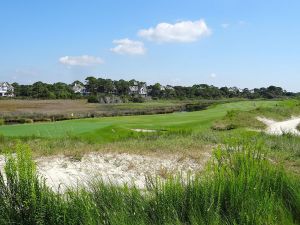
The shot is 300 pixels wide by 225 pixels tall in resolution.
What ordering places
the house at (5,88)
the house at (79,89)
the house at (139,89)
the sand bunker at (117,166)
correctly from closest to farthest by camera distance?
1. the sand bunker at (117,166)
2. the house at (5,88)
3. the house at (79,89)
4. the house at (139,89)

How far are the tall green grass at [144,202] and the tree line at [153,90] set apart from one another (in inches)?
4961

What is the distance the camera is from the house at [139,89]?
16400 cm

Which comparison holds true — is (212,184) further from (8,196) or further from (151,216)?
(8,196)

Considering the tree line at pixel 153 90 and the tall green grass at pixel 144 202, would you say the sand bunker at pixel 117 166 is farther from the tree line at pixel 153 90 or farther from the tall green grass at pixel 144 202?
the tree line at pixel 153 90

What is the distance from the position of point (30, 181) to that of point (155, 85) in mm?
154208

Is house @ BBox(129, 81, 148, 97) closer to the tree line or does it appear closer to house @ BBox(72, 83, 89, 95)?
the tree line

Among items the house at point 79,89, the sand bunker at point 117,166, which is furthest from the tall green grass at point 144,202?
the house at point 79,89

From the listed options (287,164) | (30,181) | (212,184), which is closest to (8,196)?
(30,181)

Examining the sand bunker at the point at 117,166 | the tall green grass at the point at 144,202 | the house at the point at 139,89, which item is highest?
the house at the point at 139,89

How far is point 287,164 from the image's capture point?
1370cm

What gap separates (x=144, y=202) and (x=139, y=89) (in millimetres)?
163314

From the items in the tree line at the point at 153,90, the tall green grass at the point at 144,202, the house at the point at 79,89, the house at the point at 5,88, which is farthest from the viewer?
the house at the point at 79,89

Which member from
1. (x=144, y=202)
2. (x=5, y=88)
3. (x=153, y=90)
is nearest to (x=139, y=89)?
(x=153, y=90)

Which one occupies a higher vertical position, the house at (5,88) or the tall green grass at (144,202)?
the house at (5,88)
